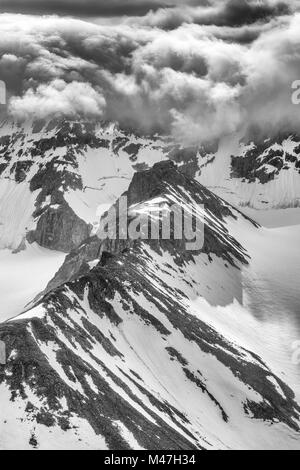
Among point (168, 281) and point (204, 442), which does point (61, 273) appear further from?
point (204, 442)

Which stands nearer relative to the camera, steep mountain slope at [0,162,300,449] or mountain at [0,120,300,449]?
steep mountain slope at [0,162,300,449]

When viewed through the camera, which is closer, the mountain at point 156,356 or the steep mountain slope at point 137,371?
the steep mountain slope at point 137,371

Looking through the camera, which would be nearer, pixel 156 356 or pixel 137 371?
pixel 137 371

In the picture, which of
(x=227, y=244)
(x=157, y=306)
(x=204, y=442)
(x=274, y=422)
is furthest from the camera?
(x=227, y=244)

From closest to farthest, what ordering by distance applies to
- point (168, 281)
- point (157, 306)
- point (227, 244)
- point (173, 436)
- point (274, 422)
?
point (173, 436)
point (274, 422)
point (157, 306)
point (168, 281)
point (227, 244)

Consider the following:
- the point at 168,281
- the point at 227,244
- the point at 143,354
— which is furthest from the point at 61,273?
the point at 143,354

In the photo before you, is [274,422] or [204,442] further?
[274,422]

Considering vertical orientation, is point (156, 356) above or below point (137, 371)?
above
